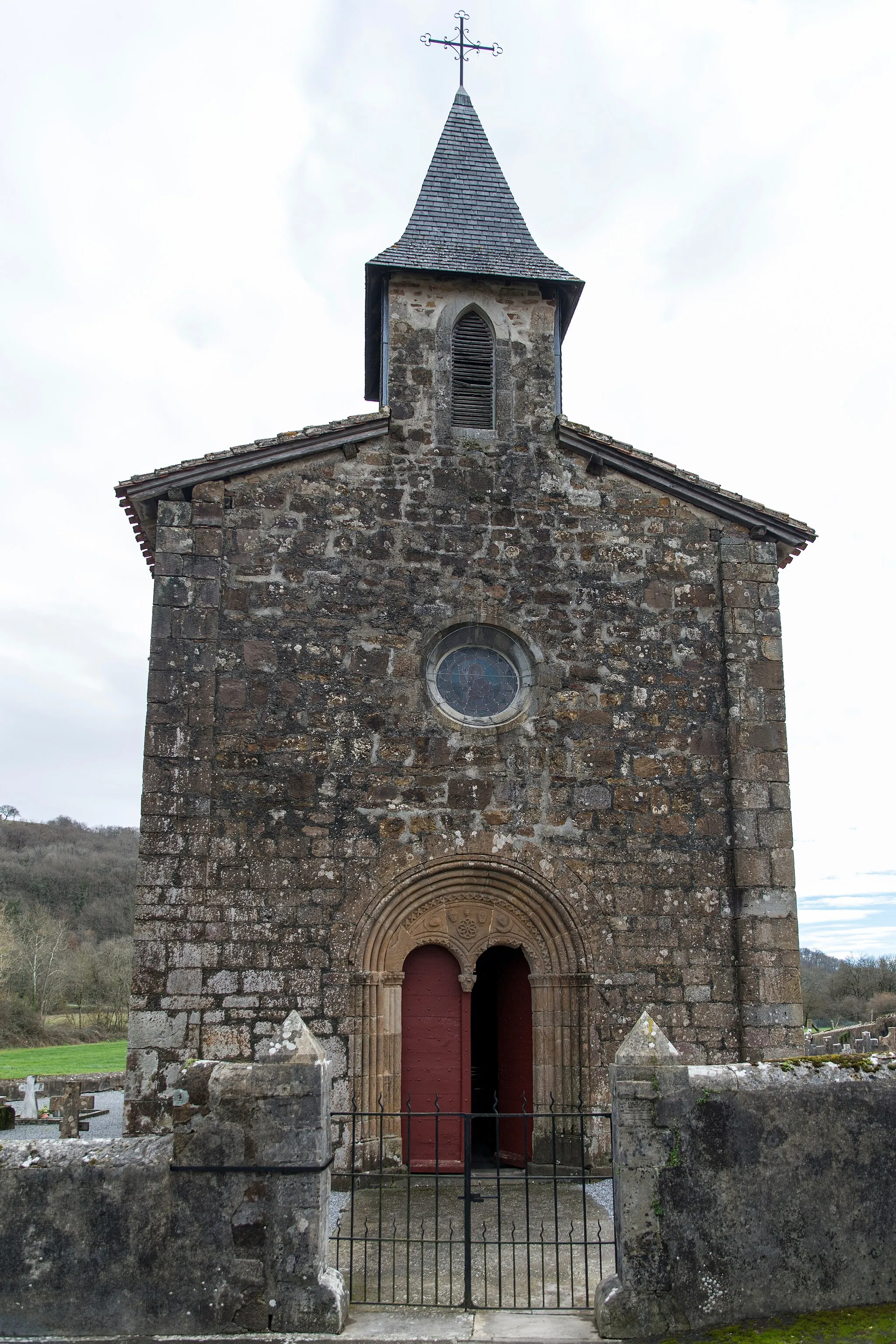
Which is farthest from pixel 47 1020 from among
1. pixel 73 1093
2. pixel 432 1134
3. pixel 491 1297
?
pixel 491 1297

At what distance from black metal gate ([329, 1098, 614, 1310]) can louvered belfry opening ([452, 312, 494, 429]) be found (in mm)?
7394

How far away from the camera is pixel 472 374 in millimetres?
12094

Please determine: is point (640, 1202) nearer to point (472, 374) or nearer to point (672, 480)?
point (672, 480)

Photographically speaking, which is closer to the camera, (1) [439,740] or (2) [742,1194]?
(2) [742,1194]

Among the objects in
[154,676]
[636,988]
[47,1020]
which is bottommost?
[47,1020]

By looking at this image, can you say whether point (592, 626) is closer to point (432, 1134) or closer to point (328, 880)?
point (328, 880)

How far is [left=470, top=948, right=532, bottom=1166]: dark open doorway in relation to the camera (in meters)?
10.5

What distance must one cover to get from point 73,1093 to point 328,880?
591cm

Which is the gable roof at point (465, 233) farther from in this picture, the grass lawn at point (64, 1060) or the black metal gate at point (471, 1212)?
the grass lawn at point (64, 1060)

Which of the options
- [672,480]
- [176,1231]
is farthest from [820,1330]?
[672,480]

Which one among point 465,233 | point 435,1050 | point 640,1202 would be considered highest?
point 465,233

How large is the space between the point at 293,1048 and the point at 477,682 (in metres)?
5.69

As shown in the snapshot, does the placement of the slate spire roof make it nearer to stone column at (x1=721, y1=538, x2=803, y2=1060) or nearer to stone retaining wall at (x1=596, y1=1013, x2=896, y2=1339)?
stone column at (x1=721, y1=538, x2=803, y2=1060)

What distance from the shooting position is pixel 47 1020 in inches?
1523
